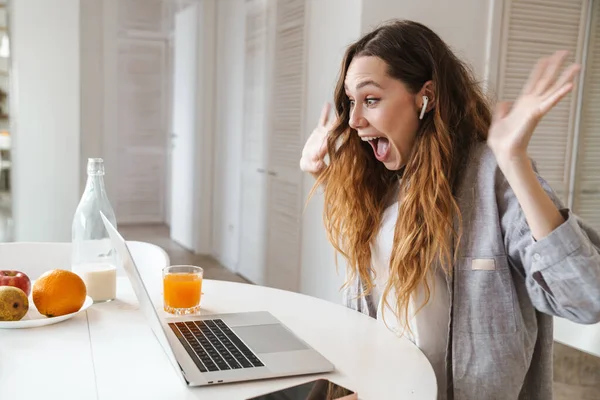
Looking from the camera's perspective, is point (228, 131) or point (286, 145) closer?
point (286, 145)

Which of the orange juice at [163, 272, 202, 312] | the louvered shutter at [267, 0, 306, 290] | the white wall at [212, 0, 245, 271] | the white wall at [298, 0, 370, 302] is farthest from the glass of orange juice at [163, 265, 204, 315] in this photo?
the white wall at [212, 0, 245, 271]

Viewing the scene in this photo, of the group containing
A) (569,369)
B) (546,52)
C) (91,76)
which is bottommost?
(569,369)

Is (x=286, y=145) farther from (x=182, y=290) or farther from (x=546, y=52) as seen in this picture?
(x=182, y=290)

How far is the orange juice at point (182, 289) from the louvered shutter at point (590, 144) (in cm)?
291

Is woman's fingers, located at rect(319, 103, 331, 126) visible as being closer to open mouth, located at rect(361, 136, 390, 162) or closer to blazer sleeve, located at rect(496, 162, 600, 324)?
open mouth, located at rect(361, 136, 390, 162)

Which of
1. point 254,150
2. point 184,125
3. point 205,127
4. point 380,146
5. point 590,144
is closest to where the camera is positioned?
point 380,146

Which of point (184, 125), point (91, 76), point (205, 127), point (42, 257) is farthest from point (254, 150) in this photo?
point (42, 257)

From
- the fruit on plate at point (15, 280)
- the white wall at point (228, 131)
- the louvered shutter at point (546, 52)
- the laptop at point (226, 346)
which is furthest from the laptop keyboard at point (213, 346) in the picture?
the white wall at point (228, 131)

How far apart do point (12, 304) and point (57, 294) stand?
0.08 meters

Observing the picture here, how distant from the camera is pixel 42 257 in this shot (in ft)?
6.44

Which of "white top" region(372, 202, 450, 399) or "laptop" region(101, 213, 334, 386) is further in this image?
"white top" region(372, 202, 450, 399)

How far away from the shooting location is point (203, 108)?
534cm

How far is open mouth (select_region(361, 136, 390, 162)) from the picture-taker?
1467 mm

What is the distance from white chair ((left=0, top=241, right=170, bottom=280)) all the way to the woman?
2.35 ft
